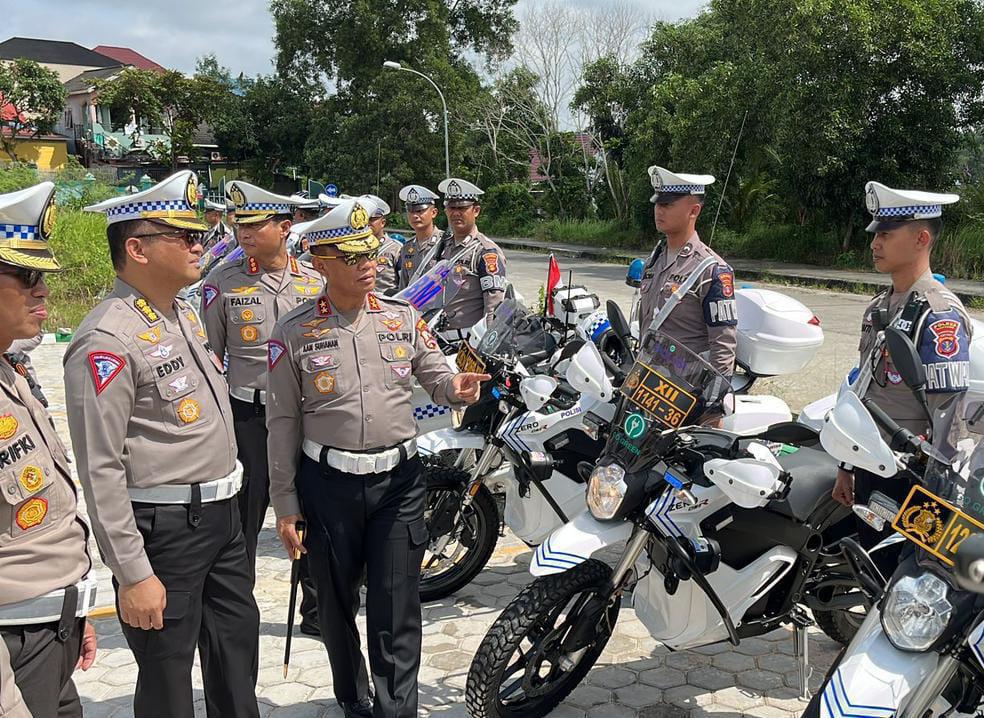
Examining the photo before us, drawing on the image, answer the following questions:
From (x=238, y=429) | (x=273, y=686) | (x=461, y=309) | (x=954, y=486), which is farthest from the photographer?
(x=461, y=309)

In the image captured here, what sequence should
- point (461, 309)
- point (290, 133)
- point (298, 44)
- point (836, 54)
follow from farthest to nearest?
point (290, 133) → point (298, 44) → point (836, 54) → point (461, 309)

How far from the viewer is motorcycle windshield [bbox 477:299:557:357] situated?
4.01m

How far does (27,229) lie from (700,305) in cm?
293

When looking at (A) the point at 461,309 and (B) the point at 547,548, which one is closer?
(B) the point at 547,548

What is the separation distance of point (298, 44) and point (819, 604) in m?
42.4

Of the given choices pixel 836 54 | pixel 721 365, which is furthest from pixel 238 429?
pixel 836 54

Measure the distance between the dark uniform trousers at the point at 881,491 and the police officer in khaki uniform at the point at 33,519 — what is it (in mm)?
2371

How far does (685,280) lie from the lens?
411cm

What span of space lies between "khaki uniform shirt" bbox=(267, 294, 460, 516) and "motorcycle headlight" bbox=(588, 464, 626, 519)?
0.64 metres

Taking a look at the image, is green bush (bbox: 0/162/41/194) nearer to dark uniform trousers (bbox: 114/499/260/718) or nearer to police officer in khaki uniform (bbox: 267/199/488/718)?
police officer in khaki uniform (bbox: 267/199/488/718)

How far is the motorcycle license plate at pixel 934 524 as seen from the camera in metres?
1.98

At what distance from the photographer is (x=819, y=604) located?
10.2 ft

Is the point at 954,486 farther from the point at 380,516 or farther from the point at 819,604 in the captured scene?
the point at 380,516

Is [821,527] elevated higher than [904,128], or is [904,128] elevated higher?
[904,128]
